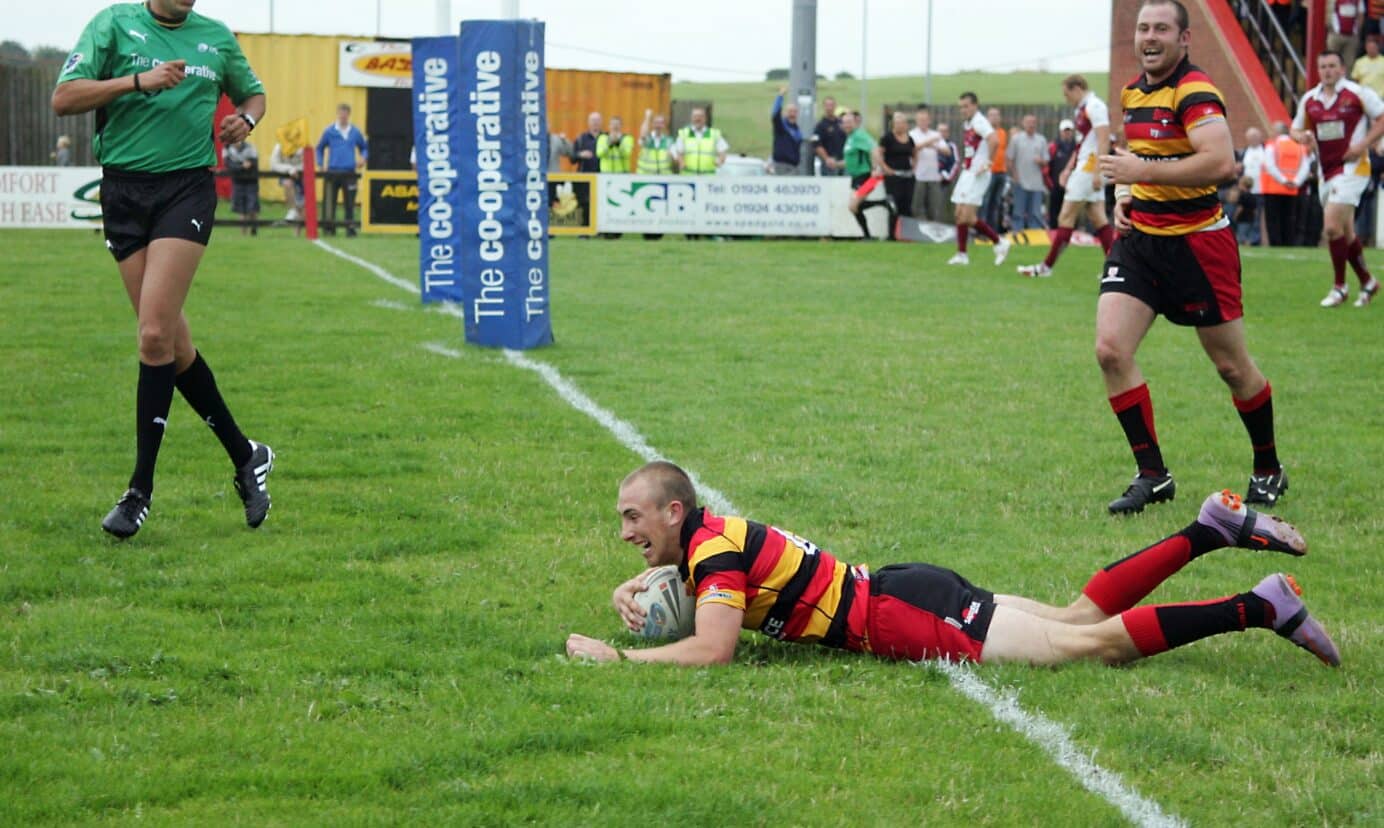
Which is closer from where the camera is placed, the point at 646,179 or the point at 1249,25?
the point at 646,179

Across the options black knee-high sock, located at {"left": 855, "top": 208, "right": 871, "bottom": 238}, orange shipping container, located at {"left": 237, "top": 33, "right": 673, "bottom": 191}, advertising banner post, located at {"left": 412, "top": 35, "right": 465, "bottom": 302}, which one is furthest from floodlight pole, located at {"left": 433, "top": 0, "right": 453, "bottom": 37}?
orange shipping container, located at {"left": 237, "top": 33, "right": 673, "bottom": 191}

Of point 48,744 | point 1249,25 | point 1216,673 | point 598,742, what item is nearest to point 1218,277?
point 1216,673

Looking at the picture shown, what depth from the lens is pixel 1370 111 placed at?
16125 mm

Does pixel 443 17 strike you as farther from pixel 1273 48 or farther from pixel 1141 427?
pixel 1273 48

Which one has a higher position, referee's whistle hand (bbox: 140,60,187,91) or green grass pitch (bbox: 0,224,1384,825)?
referee's whistle hand (bbox: 140,60,187,91)

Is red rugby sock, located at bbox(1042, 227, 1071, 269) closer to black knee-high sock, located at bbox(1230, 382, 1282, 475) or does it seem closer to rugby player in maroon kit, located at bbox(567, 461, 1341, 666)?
black knee-high sock, located at bbox(1230, 382, 1282, 475)

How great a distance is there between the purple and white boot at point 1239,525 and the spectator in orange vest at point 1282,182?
22750mm

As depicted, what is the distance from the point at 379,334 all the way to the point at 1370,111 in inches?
364

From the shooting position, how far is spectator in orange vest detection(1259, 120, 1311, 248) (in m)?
27.5

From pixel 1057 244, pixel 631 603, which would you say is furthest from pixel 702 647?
pixel 1057 244

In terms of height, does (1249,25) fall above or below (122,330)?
above

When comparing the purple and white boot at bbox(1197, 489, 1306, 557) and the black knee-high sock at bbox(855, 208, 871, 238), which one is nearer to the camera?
the purple and white boot at bbox(1197, 489, 1306, 557)

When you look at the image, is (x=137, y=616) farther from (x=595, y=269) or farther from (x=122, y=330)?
(x=595, y=269)

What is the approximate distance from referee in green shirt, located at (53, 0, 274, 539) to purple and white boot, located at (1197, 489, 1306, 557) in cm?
384
